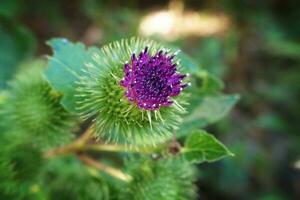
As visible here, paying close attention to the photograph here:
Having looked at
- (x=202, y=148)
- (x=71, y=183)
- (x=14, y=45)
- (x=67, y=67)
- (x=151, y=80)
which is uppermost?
(x=14, y=45)

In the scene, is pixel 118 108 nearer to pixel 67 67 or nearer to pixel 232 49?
pixel 67 67

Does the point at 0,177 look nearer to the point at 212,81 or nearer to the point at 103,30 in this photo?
the point at 212,81

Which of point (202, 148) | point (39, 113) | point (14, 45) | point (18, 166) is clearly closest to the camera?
point (202, 148)

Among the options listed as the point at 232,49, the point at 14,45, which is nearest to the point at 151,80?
the point at 14,45

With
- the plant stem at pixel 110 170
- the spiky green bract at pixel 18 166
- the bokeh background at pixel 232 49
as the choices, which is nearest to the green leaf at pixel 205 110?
the plant stem at pixel 110 170

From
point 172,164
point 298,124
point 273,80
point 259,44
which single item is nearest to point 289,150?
point 298,124

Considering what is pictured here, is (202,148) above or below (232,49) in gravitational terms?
below

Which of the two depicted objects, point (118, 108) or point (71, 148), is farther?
point (71, 148)

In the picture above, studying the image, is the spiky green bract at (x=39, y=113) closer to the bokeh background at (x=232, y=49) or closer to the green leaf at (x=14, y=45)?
the bokeh background at (x=232, y=49)
